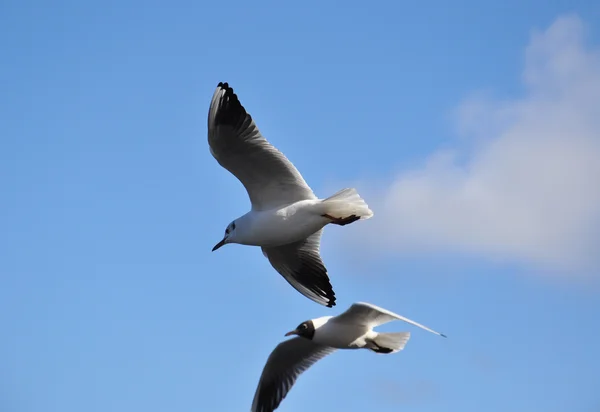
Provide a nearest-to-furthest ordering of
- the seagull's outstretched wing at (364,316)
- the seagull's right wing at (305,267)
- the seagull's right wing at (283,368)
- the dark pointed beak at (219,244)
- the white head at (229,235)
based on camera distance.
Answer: the seagull's outstretched wing at (364,316)
the seagull's right wing at (283,368)
the white head at (229,235)
the dark pointed beak at (219,244)
the seagull's right wing at (305,267)

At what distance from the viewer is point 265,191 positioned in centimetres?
1033

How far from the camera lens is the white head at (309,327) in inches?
376

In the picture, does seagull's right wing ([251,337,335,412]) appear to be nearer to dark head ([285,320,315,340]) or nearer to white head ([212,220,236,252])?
dark head ([285,320,315,340])

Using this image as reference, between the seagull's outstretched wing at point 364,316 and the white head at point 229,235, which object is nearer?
the seagull's outstretched wing at point 364,316

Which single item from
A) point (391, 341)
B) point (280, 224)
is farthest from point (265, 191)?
point (391, 341)

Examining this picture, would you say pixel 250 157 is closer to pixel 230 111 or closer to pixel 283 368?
pixel 230 111

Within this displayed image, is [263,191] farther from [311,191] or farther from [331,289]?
[331,289]

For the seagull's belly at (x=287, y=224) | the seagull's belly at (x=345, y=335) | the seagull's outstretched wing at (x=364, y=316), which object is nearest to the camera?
the seagull's outstretched wing at (x=364, y=316)

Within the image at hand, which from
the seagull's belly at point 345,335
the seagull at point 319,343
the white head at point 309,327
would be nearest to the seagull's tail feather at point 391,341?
the seagull at point 319,343

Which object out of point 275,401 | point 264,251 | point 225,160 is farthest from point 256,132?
point 275,401

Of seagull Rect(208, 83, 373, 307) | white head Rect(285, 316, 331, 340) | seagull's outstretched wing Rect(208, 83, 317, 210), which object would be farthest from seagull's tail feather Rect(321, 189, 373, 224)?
white head Rect(285, 316, 331, 340)

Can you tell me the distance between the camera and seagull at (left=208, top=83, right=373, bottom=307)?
32.2 feet

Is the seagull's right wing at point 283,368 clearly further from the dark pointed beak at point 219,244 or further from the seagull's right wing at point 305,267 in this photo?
the dark pointed beak at point 219,244

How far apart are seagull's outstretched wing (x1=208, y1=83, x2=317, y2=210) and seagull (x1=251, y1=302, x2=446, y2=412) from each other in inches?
56.1
